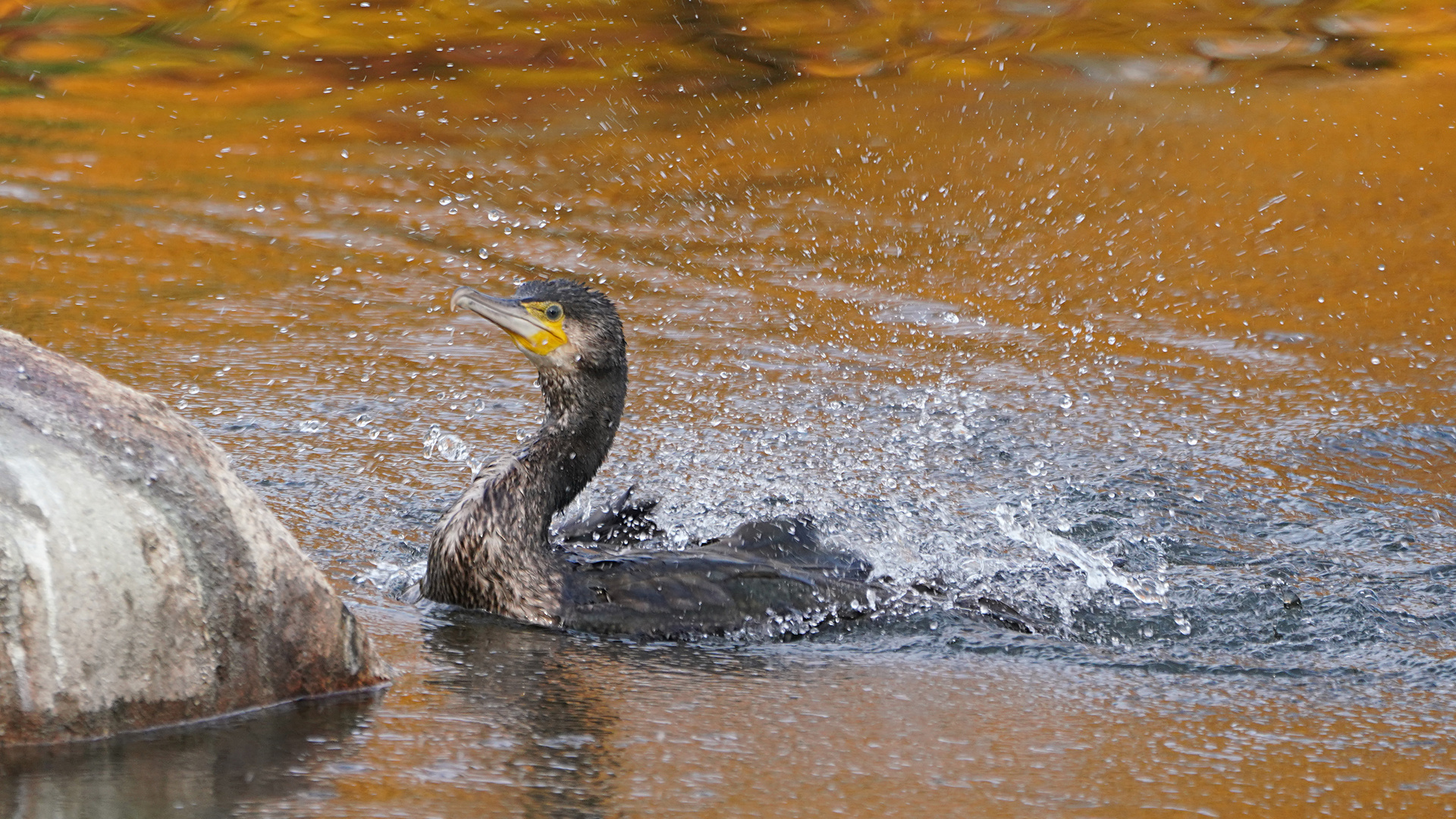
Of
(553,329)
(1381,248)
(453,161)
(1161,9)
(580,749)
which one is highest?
(1161,9)

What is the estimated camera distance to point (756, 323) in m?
8.11

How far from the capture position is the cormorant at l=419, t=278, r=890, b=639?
4504 mm

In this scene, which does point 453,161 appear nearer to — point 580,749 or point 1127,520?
point 1127,520

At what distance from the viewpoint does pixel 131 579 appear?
3.25 meters

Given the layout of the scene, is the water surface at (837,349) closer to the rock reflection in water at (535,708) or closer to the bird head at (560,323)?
the rock reflection in water at (535,708)

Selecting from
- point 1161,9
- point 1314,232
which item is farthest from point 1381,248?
point 1161,9

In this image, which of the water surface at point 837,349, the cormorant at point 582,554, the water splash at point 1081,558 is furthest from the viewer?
the water splash at point 1081,558

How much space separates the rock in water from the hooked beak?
3.64 ft

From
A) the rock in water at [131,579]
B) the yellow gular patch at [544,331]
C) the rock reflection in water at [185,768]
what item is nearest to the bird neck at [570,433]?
the yellow gular patch at [544,331]

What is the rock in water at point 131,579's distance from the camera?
314 cm

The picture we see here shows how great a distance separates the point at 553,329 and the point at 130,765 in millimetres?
1959

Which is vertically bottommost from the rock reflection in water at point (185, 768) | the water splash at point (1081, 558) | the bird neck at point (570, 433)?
the rock reflection in water at point (185, 768)

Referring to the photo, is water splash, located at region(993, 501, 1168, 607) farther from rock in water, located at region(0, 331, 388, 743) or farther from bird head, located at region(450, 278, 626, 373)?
rock in water, located at region(0, 331, 388, 743)

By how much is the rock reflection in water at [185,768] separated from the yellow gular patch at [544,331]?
1.53m
